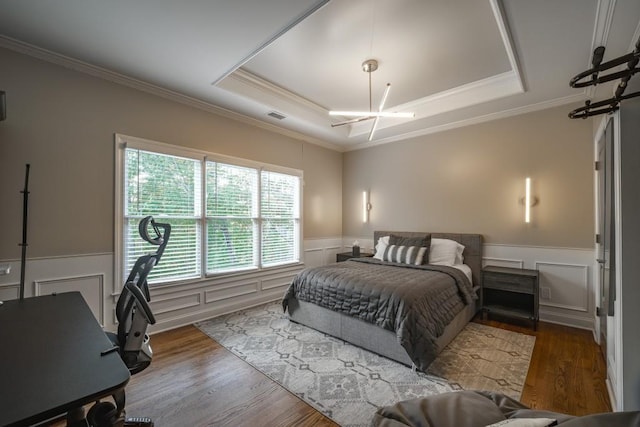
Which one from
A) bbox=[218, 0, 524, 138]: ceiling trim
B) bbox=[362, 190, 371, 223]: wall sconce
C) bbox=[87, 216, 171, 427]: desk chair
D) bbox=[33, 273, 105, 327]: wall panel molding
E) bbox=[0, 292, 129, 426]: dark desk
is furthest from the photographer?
bbox=[362, 190, 371, 223]: wall sconce

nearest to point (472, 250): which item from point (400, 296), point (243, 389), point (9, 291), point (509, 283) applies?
point (509, 283)

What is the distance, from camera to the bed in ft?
7.62

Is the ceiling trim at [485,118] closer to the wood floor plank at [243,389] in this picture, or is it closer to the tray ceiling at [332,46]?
the tray ceiling at [332,46]

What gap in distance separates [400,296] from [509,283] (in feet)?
5.95

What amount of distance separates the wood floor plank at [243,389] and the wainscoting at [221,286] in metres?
0.50

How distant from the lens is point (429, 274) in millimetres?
3117

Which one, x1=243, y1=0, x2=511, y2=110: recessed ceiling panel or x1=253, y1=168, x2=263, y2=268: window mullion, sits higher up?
x1=243, y1=0, x2=511, y2=110: recessed ceiling panel

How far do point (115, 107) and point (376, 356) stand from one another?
12.1 feet

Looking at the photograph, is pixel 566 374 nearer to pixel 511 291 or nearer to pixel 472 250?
pixel 511 291

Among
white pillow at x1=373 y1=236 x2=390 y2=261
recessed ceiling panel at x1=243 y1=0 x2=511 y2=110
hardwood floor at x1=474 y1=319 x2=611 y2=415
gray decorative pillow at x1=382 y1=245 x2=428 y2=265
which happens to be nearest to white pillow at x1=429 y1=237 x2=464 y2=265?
gray decorative pillow at x1=382 y1=245 x2=428 y2=265

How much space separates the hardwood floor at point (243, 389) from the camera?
6.03ft

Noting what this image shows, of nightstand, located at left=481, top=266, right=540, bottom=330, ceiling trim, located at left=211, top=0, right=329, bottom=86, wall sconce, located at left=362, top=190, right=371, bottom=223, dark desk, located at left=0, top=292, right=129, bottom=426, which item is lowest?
nightstand, located at left=481, top=266, right=540, bottom=330

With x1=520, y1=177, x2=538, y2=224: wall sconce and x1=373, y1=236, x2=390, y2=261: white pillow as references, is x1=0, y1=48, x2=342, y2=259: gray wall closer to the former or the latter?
x1=373, y1=236, x2=390, y2=261: white pillow

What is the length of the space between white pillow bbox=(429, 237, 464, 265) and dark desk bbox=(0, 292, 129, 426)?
3668mm
